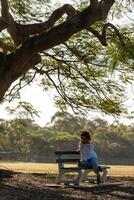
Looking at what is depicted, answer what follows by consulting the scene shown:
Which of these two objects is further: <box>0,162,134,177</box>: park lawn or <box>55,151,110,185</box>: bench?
<box>0,162,134,177</box>: park lawn

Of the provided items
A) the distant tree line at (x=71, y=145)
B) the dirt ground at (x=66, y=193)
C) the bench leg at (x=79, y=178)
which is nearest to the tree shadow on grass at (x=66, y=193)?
the dirt ground at (x=66, y=193)

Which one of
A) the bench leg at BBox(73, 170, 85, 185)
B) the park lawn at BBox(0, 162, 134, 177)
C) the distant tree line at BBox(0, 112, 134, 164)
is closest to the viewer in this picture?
the bench leg at BBox(73, 170, 85, 185)

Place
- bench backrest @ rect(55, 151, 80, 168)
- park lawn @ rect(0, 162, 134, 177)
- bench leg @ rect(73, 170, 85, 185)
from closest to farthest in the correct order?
bench leg @ rect(73, 170, 85, 185) < bench backrest @ rect(55, 151, 80, 168) < park lawn @ rect(0, 162, 134, 177)

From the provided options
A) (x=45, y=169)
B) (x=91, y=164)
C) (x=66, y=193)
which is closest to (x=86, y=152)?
(x=91, y=164)

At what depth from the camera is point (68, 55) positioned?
1565 cm

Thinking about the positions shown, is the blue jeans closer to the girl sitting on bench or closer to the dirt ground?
the girl sitting on bench

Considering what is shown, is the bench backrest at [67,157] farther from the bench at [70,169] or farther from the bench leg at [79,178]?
the bench leg at [79,178]

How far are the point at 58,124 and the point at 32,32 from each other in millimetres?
72101

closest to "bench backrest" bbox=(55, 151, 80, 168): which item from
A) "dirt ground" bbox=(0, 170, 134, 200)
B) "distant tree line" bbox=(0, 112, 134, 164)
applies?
"dirt ground" bbox=(0, 170, 134, 200)

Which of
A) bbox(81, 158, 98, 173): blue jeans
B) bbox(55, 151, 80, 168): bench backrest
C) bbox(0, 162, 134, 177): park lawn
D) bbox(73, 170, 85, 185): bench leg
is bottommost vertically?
bbox(73, 170, 85, 185): bench leg

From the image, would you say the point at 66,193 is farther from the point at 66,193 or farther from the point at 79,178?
the point at 79,178

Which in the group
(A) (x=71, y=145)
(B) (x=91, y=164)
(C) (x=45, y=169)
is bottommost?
(B) (x=91, y=164)

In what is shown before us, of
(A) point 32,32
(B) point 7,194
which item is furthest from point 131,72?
(B) point 7,194

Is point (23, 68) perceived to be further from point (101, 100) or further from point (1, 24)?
point (101, 100)
